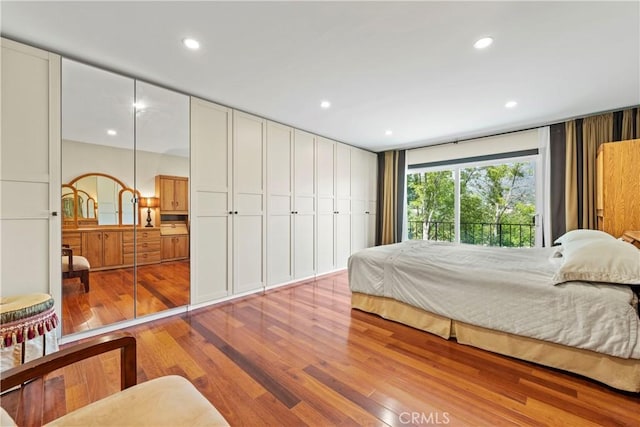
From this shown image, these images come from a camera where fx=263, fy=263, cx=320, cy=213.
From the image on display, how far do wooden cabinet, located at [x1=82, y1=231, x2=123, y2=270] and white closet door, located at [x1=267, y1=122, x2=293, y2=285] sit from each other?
175cm

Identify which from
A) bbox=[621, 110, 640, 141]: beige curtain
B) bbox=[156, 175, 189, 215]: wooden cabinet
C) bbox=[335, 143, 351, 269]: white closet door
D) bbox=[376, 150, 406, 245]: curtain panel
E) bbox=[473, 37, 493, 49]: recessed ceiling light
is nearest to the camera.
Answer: bbox=[473, 37, 493, 49]: recessed ceiling light

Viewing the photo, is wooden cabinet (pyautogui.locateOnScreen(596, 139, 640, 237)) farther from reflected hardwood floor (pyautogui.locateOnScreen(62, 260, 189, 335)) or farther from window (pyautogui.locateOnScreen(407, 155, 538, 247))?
reflected hardwood floor (pyautogui.locateOnScreen(62, 260, 189, 335))

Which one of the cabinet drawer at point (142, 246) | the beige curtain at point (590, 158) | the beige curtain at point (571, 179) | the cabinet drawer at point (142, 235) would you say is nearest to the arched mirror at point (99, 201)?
the cabinet drawer at point (142, 235)

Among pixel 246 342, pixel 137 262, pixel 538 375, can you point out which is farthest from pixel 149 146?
pixel 538 375

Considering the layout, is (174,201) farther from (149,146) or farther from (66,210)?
(66,210)

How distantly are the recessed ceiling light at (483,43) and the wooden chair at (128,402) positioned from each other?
279 cm

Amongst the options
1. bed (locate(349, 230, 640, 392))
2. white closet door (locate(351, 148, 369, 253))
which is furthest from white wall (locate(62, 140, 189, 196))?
white closet door (locate(351, 148, 369, 253))

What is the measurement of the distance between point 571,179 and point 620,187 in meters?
0.79

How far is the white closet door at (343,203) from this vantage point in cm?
496

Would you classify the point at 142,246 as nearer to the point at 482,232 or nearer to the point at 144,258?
the point at 144,258

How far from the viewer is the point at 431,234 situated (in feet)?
17.7

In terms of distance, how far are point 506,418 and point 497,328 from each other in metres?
0.73

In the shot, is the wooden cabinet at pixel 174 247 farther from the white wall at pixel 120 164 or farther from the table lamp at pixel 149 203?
the white wall at pixel 120 164

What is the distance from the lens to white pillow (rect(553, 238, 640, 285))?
5.51 ft
